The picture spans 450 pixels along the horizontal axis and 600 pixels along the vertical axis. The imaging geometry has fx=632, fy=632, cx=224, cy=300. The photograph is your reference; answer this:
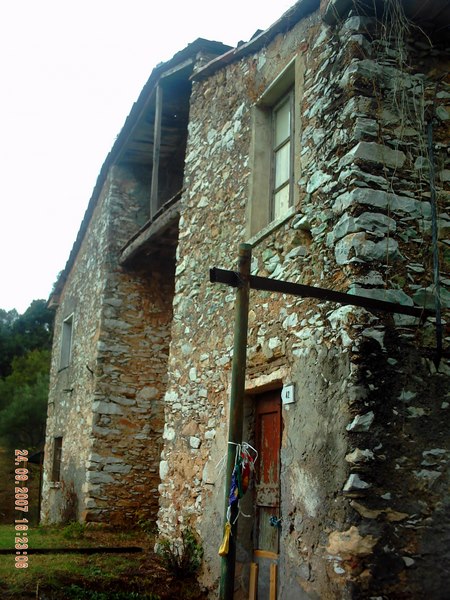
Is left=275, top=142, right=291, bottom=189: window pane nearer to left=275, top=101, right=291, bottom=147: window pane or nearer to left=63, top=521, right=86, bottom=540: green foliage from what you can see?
left=275, top=101, right=291, bottom=147: window pane

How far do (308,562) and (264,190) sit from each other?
10.3 ft

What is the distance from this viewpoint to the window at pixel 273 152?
17.8 feet

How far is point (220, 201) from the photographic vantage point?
6.31 meters

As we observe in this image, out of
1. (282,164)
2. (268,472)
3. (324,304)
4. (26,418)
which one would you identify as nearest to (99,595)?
(268,472)

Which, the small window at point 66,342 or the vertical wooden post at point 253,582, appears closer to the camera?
the vertical wooden post at point 253,582

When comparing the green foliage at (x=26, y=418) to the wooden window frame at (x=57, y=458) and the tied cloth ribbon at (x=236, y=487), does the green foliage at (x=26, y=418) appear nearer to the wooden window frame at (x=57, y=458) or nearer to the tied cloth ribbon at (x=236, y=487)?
the wooden window frame at (x=57, y=458)

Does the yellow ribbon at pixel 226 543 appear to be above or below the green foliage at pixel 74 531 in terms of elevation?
above

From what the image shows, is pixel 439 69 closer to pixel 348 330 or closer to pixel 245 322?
pixel 348 330

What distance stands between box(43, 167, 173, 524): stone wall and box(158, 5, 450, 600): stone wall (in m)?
3.68

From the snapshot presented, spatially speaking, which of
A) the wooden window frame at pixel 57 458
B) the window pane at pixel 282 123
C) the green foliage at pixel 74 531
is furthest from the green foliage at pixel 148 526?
the window pane at pixel 282 123

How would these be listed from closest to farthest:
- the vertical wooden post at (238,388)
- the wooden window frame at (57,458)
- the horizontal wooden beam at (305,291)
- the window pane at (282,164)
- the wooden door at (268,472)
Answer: the vertical wooden post at (238,388) → the horizontal wooden beam at (305,291) → the wooden door at (268,472) → the window pane at (282,164) → the wooden window frame at (57,458)

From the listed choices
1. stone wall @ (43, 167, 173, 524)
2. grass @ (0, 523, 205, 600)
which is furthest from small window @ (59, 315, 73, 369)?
grass @ (0, 523, 205, 600)

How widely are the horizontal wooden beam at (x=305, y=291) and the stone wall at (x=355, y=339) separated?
0.09 m

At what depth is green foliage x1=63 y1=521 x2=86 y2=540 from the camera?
26.1 feet
